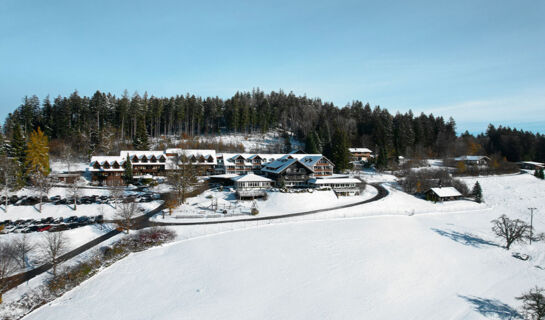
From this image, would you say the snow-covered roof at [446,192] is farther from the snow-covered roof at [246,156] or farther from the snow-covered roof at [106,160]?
the snow-covered roof at [106,160]

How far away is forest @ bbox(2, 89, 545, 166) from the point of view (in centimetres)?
6719

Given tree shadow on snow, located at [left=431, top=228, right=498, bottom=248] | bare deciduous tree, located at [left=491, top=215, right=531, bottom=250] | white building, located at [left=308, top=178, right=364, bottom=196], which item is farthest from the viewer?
white building, located at [left=308, top=178, right=364, bottom=196]

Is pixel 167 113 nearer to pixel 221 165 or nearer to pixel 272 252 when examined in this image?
pixel 221 165

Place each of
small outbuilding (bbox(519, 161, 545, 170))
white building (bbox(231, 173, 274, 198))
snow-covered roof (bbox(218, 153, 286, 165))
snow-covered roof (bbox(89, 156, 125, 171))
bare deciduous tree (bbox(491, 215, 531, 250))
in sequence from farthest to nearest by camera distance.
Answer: small outbuilding (bbox(519, 161, 545, 170)) < snow-covered roof (bbox(218, 153, 286, 165)) < snow-covered roof (bbox(89, 156, 125, 171)) < white building (bbox(231, 173, 274, 198)) < bare deciduous tree (bbox(491, 215, 531, 250))

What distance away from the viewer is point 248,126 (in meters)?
92.8

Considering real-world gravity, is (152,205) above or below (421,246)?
above

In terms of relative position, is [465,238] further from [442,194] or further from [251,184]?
[251,184]

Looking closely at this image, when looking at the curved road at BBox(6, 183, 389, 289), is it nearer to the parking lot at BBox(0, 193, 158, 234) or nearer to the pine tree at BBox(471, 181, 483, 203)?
the parking lot at BBox(0, 193, 158, 234)

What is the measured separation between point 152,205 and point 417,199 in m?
43.1

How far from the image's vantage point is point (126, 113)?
7362 cm

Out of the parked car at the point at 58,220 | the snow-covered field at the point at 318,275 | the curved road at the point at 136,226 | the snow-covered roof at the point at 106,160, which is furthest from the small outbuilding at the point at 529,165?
the parked car at the point at 58,220

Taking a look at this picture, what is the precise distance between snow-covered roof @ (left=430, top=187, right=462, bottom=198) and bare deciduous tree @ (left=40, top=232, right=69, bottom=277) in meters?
52.0

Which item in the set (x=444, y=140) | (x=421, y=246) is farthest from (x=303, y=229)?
(x=444, y=140)

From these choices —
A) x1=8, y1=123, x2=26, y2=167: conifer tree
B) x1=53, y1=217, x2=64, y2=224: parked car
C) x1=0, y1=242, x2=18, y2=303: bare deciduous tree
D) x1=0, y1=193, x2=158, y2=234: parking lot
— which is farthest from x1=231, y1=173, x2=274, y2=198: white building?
x1=8, y1=123, x2=26, y2=167: conifer tree
